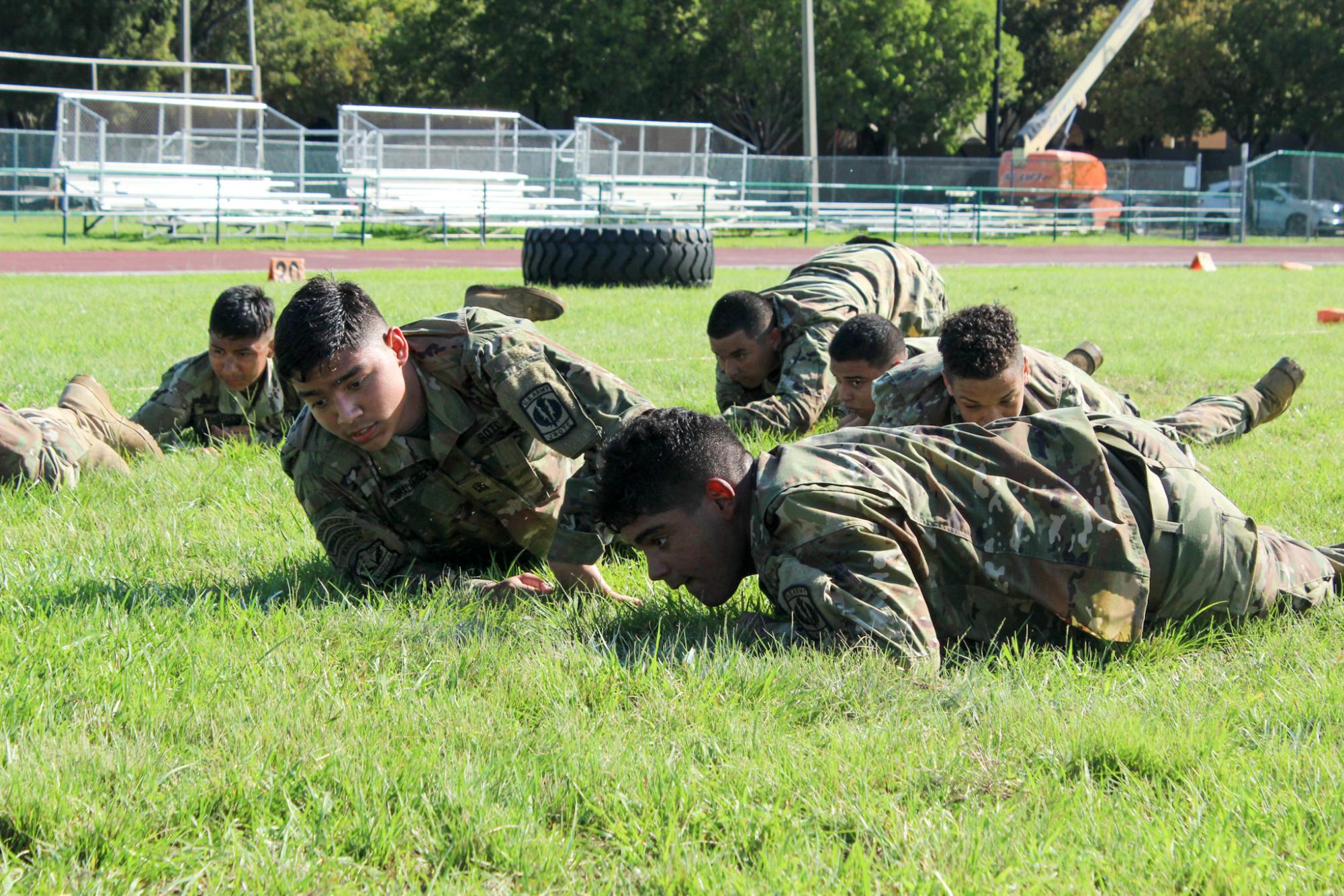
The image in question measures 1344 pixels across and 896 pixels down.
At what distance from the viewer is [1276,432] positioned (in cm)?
719

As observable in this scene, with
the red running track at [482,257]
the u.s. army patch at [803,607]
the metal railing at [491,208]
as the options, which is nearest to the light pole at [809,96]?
the metal railing at [491,208]

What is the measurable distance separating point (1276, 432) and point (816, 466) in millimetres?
4715

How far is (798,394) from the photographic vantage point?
6742 millimetres

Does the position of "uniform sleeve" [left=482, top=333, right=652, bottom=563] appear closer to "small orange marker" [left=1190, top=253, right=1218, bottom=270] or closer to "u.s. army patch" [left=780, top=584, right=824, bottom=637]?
"u.s. army patch" [left=780, top=584, right=824, bottom=637]

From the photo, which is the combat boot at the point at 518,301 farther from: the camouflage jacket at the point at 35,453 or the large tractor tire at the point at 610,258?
the large tractor tire at the point at 610,258

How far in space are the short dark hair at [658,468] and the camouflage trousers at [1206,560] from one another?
118cm

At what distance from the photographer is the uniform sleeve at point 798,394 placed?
6617 millimetres

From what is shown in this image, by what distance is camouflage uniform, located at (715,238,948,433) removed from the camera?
22.0 feet

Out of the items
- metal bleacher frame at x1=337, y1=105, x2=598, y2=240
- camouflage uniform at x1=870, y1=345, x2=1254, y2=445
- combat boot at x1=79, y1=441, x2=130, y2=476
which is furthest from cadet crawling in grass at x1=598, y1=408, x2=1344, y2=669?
metal bleacher frame at x1=337, y1=105, x2=598, y2=240

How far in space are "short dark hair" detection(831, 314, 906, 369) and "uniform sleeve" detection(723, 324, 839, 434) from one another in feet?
1.58

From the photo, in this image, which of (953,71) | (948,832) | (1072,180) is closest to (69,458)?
(948,832)

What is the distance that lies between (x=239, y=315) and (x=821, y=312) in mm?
2832

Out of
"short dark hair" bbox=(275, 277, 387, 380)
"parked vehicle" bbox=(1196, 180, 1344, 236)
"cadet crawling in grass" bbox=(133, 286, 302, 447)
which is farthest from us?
"parked vehicle" bbox=(1196, 180, 1344, 236)

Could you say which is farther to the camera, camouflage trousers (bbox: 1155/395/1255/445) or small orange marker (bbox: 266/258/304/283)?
small orange marker (bbox: 266/258/304/283)
